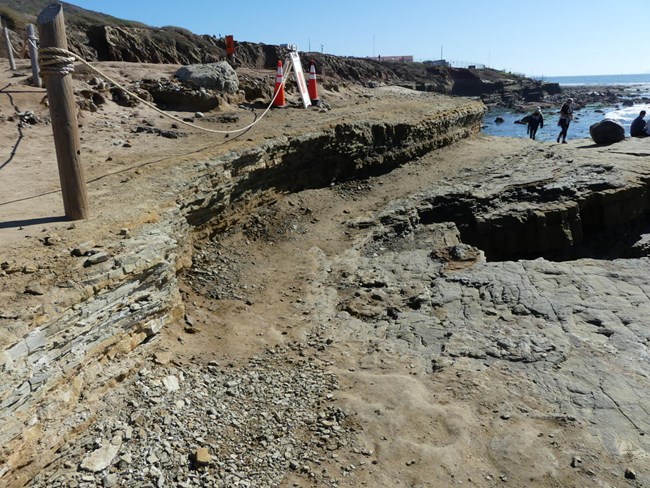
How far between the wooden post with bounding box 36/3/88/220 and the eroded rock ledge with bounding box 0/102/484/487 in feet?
2.31

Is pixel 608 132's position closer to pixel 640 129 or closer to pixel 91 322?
pixel 640 129

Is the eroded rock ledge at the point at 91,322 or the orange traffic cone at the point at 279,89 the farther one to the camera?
the orange traffic cone at the point at 279,89

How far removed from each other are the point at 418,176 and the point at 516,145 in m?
4.55

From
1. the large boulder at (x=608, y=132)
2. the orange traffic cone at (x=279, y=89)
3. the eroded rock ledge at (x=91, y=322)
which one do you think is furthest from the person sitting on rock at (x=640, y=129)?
the eroded rock ledge at (x=91, y=322)

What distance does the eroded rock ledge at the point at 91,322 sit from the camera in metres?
3.32

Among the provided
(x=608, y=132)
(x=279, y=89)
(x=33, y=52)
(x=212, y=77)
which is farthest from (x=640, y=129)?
(x=33, y=52)

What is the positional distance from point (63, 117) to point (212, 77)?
776 centimetres

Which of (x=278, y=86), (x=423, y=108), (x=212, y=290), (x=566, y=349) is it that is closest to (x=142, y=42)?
(x=278, y=86)

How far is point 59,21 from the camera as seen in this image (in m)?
4.52

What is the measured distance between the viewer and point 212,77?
39.0 ft

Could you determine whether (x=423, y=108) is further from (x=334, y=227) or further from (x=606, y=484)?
(x=606, y=484)

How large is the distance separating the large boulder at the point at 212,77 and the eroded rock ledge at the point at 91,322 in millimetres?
4954

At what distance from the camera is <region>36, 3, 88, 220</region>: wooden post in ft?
14.7

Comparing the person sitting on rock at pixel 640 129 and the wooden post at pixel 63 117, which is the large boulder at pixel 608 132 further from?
the wooden post at pixel 63 117
